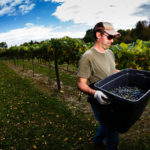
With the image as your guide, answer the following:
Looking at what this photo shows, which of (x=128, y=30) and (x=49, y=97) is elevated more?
(x=128, y=30)

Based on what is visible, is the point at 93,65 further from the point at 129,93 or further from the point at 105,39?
the point at 129,93

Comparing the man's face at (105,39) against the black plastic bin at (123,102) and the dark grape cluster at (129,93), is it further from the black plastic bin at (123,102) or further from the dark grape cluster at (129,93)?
the dark grape cluster at (129,93)

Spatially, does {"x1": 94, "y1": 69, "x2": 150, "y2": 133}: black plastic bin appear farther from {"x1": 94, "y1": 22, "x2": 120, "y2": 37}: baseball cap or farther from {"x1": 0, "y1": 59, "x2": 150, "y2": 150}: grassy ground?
{"x1": 0, "y1": 59, "x2": 150, "y2": 150}: grassy ground

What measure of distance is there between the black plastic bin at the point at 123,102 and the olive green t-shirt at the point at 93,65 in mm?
296

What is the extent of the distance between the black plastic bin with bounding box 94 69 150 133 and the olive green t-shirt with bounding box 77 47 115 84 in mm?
296

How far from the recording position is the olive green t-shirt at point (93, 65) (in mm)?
2061

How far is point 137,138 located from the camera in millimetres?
3725

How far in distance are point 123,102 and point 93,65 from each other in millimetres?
878

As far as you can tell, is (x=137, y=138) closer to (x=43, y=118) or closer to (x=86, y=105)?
(x=86, y=105)

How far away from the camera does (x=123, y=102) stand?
137 cm

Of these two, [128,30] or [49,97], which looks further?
[128,30]

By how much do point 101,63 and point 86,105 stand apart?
4.06 metres

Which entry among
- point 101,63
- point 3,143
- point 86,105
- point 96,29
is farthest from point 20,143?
point 96,29

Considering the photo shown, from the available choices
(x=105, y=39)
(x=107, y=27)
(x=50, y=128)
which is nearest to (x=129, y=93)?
(x=105, y=39)
